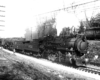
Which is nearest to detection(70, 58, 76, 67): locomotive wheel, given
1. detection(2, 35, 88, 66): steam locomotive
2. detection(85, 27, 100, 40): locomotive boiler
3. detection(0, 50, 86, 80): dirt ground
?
detection(2, 35, 88, 66): steam locomotive

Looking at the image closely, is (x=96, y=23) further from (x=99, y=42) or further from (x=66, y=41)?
(x=66, y=41)

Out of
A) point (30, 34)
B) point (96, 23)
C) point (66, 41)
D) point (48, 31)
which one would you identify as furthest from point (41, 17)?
point (66, 41)

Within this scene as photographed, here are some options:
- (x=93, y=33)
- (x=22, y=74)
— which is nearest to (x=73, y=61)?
(x=93, y=33)

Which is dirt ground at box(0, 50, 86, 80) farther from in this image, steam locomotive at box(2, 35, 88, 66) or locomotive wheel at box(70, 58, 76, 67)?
steam locomotive at box(2, 35, 88, 66)

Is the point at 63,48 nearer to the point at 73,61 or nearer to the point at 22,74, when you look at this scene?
the point at 73,61

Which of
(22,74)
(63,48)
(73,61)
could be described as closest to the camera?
(22,74)

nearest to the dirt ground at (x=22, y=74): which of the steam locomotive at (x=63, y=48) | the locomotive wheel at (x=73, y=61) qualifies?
the locomotive wheel at (x=73, y=61)

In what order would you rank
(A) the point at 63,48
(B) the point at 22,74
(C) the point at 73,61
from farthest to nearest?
(A) the point at 63,48
(C) the point at 73,61
(B) the point at 22,74

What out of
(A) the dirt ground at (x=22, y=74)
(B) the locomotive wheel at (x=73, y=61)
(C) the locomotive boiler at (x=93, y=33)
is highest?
(C) the locomotive boiler at (x=93, y=33)

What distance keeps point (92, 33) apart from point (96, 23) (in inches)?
66.9

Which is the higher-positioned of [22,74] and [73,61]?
[22,74]

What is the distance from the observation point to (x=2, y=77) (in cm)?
516

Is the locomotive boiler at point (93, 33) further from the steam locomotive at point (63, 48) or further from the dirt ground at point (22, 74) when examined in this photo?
the dirt ground at point (22, 74)

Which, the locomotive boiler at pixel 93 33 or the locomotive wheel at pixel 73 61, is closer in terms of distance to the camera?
the locomotive wheel at pixel 73 61
